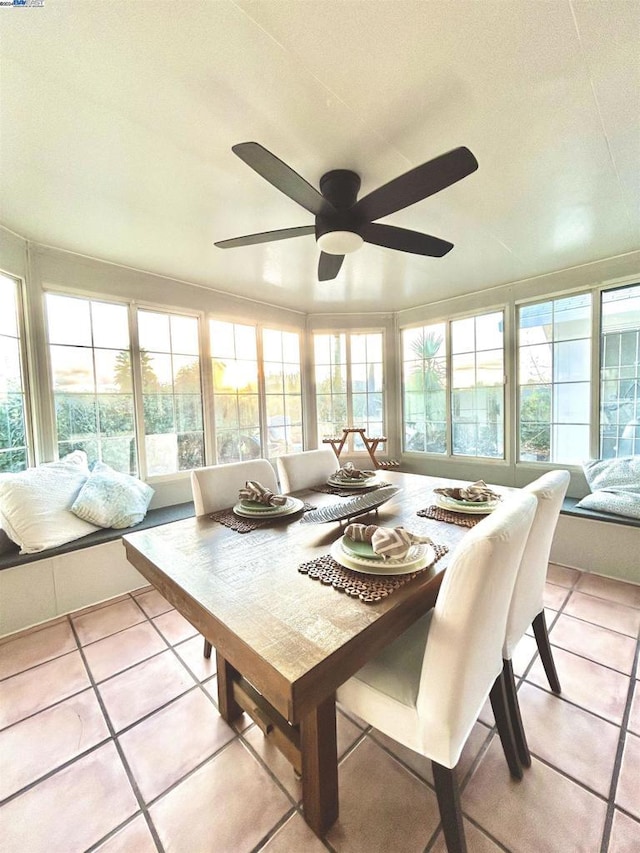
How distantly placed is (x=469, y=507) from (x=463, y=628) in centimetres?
81

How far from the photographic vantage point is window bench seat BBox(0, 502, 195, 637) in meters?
1.99

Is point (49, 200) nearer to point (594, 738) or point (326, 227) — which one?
point (326, 227)

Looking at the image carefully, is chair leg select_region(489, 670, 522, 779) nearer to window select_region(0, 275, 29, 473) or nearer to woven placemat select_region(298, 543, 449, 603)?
woven placemat select_region(298, 543, 449, 603)

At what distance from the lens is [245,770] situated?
1.22m

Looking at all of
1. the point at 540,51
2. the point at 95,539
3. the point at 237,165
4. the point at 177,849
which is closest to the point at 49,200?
the point at 237,165

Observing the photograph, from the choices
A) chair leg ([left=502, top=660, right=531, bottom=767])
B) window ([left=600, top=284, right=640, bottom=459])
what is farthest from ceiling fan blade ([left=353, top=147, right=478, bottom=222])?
window ([left=600, top=284, right=640, bottom=459])

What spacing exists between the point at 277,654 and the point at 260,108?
1.85 m

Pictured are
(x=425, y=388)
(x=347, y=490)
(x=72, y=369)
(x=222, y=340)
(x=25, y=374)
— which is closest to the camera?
(x=347, y=490)

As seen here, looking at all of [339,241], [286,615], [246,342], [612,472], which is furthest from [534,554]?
[246,342]

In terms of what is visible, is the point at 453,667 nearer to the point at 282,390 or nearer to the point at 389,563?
the point at 389,563

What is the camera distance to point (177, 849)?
3.27 feet

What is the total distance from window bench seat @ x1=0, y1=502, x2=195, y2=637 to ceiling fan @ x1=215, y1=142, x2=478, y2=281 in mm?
2086

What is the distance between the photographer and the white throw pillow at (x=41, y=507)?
204 cm

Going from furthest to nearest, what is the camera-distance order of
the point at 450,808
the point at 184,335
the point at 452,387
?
1. the point at 452,387
2. the point at 184,335
3. the point at 450,808
